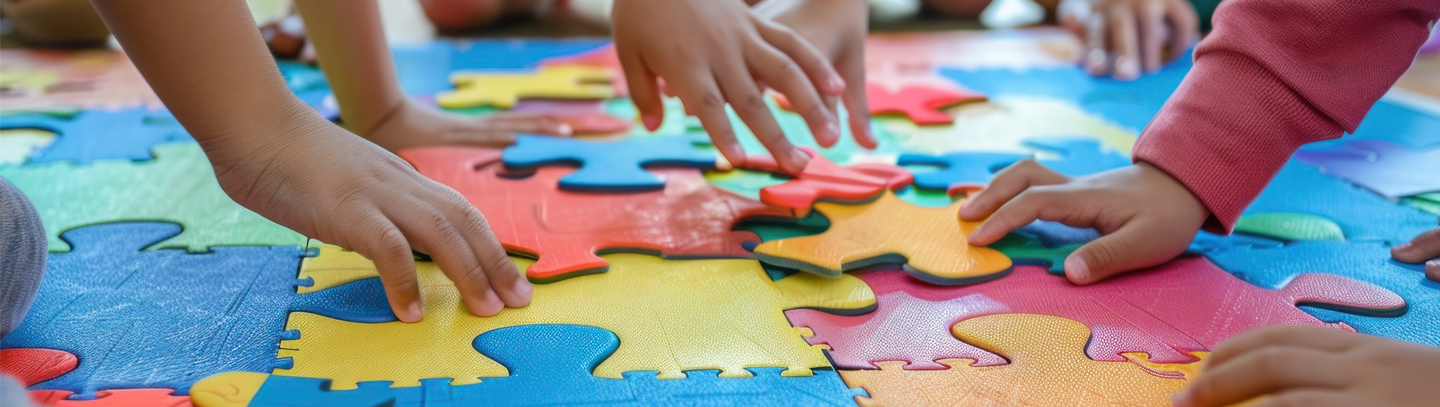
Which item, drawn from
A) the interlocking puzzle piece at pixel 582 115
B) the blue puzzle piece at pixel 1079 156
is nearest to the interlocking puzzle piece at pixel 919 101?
the blue puzzle piece at pixel 1079 156

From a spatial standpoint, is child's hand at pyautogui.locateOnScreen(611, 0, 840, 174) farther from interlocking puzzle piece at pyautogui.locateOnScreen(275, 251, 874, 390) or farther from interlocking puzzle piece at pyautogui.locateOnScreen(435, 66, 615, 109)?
interlocking puzzle piece at pyautogui.locateOnScreen(435, 66, 615, 109)

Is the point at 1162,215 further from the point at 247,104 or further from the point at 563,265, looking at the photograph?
the point at 247,104

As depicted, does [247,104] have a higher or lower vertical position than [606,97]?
higher

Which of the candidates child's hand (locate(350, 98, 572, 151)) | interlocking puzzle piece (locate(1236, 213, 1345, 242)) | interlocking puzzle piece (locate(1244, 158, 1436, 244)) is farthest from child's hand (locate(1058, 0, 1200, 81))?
child's hand (locate(350, 98, 572, 151))

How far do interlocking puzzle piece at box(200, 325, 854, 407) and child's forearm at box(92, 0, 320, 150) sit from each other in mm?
220

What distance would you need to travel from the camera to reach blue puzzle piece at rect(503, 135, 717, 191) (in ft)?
3.44

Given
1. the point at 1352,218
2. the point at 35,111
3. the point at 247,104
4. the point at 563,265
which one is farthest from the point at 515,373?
the point at 35,111

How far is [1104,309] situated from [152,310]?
771 millimetres

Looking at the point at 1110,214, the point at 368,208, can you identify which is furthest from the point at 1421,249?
the point at 368,208

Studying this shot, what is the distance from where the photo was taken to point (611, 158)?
3.70 ft

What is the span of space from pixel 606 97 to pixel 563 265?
2.38ft

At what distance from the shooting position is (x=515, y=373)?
666mm

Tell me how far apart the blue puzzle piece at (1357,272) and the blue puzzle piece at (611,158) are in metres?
0.58

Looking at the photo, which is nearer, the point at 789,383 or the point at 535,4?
the point at 789,383
